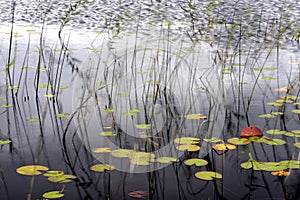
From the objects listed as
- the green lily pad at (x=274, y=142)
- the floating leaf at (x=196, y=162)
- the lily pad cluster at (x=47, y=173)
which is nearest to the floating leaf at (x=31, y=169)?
the lily pad cluster at (x=47, y=173)

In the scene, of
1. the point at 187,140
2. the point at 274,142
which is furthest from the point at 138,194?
the point at 274,142

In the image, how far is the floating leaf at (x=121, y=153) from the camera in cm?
189

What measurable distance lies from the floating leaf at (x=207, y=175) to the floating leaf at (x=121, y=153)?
0.29 meters

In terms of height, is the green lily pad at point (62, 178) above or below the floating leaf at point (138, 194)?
above

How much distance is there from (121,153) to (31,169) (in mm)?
341

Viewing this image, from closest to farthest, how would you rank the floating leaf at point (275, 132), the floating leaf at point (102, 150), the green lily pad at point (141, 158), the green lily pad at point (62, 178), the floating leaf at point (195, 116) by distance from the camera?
the green lily pad at point (62, 178) < the green lily pad at point (141, 158) < the floating leaf at point (102, 150) < the floating leaf at point (275, 132) < the floating leaf at point (195, 116)

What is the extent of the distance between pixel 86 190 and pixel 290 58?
91.0 inches

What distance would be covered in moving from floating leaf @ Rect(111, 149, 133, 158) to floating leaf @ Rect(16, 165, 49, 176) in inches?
10.3

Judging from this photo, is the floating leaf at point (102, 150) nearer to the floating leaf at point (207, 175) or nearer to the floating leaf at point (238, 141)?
the floating leaf at point (207, 175)

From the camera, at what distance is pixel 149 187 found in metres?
1.66

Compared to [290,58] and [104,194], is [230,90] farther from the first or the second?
[104,194]

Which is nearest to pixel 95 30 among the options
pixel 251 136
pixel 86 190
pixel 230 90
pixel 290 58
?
pixel 290 58

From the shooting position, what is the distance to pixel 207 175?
1.75 metres

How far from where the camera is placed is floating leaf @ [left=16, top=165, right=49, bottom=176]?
1747mm
